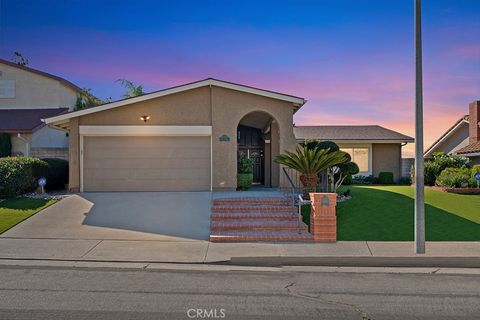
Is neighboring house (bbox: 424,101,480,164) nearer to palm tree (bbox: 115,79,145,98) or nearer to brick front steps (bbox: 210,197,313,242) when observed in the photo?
brick front steps (bbox: 210,197,313,242)

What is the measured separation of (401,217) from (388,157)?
14.8 meters

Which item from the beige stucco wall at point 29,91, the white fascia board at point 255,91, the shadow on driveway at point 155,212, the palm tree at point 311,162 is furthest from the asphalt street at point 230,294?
the beige stucco wall at point 29,91

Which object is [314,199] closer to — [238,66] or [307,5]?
[307,5]

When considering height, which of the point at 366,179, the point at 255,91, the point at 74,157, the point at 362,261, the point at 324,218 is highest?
the point at 255,91

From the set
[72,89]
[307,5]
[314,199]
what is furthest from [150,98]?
[72,89]

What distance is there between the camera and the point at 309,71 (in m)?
15.2

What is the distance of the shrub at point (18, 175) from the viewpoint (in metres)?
14.9

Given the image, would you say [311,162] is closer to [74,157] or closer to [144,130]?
[144,130]

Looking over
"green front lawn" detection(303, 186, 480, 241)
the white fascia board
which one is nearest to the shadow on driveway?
"green front lawn" detection(303, 186, 480, 241)

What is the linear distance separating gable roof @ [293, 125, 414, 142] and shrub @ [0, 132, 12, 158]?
16514 mm

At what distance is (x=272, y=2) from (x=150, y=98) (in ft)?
19.6

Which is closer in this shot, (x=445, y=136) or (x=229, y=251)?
(x=229, y=251)

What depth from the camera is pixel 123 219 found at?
1284cm

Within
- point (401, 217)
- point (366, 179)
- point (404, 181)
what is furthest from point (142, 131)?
point (404, 181)
